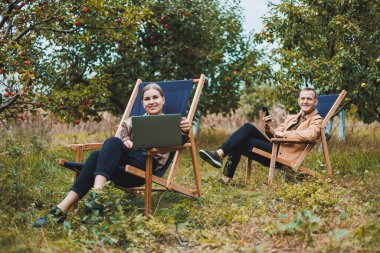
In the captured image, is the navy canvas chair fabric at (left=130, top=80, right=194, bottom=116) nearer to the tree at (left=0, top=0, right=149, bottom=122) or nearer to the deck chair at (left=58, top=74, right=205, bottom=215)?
the deck chair at (left=58, top=74, right=205, bottom=215)

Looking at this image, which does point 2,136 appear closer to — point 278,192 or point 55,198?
point 55,198

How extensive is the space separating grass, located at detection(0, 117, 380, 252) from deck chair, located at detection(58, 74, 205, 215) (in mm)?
165

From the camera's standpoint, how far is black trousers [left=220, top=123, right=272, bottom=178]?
18.7 feet

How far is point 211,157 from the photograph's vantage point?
537 cm

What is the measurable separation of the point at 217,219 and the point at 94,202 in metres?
0.96

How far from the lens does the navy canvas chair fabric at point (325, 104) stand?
6.00m

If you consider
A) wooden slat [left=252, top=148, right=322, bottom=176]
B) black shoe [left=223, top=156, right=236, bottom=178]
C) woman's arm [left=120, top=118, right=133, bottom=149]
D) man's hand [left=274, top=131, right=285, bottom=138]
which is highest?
woman's arm [left=120, top=118, right=133, bottom=149]

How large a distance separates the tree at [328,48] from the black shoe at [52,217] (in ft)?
14.0

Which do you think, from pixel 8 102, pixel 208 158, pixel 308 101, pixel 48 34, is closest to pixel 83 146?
pixel 208 158

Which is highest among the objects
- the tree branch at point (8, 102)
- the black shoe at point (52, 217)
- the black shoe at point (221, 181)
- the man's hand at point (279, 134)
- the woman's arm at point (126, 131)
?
the tree branch at point (8, 102)

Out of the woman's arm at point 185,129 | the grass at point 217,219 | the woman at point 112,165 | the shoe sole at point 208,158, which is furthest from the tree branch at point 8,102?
the woman's arm at point 185,129

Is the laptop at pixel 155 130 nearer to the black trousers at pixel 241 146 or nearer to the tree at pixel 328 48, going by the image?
the black trousers at pixel 241 146

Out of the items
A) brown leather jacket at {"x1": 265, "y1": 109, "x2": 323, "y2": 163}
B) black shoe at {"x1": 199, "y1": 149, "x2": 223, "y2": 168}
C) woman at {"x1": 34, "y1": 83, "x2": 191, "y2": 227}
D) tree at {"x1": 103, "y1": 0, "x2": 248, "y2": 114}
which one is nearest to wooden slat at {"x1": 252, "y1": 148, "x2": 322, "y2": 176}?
brown leather jacket at {"x1": 265, "y1": 109, "x2": 323, "y2": 163}

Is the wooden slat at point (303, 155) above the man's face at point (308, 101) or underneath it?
underneath
